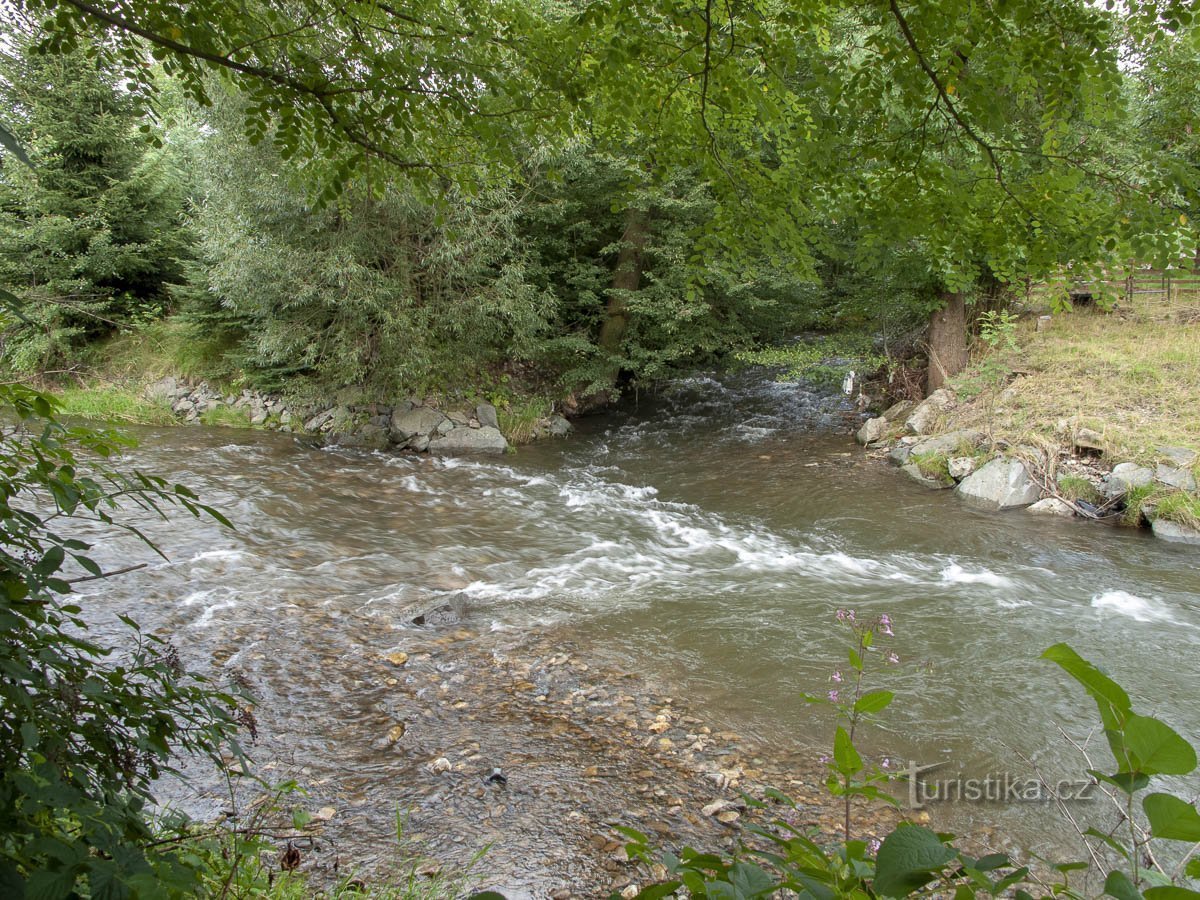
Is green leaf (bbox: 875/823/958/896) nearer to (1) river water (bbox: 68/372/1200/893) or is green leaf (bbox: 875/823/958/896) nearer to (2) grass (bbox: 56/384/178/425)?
(1) river water (bbox: 68/372/1200/893)

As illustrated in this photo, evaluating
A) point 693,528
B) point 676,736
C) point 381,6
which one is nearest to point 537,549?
point 693,528

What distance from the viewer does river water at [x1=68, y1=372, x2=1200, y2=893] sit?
167 inches

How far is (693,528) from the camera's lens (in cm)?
888

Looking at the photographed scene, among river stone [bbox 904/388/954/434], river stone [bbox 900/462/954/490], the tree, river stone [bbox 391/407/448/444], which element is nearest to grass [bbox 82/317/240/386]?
the tree

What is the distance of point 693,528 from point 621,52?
256 inches

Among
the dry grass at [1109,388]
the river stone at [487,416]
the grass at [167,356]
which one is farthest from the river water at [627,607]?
the grass at [167,356]

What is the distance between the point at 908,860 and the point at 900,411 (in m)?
13.8

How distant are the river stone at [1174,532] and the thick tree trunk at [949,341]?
5.27 metres

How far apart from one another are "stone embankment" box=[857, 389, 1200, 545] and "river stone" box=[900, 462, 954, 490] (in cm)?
1

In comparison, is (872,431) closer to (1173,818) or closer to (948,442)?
(948,442)

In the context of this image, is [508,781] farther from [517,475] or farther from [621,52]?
[517,475]

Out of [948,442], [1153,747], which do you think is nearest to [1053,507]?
[948,442]

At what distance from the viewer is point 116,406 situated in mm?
14414

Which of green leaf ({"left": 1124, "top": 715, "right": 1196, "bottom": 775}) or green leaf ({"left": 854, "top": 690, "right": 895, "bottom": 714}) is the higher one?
green leaf ({"left": 1124, "top": 715, "right": 1196, "bottom": 775})
